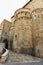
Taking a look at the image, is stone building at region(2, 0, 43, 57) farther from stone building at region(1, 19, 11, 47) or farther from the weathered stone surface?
stone building at region(1, 19, 11, 47)

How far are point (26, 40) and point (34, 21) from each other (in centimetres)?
231

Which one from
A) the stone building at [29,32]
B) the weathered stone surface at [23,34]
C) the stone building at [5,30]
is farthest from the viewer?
the stone building at [5,30]

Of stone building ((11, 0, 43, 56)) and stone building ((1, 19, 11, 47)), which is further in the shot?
stone building ((1, 19, 11, 47))

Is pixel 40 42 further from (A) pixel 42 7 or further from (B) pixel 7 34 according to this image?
(B) pixel 7 34

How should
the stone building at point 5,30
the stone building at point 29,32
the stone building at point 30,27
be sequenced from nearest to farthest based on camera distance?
the stone building at point 29,32
the stone building at point 30,27
the stone building at point 5,30

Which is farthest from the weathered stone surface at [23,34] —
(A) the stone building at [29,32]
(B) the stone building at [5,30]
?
(B) the stone building at [5,30]

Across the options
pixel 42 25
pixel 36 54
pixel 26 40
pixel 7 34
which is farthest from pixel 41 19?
pixel 7 34

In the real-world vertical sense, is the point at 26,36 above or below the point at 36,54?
above

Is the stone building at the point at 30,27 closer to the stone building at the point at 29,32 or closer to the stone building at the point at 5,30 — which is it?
the stone building at the point at 29,32

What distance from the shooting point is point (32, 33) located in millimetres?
15289

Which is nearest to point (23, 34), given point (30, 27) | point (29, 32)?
point (29, 32)

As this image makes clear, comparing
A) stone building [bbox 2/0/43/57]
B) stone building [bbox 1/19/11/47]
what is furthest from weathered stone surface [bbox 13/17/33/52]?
stone building [bbox 1/19/11/47]

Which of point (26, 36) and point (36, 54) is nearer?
point (36, 54)

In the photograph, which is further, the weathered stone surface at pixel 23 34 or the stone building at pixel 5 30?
the stone building at pixel 5 30
